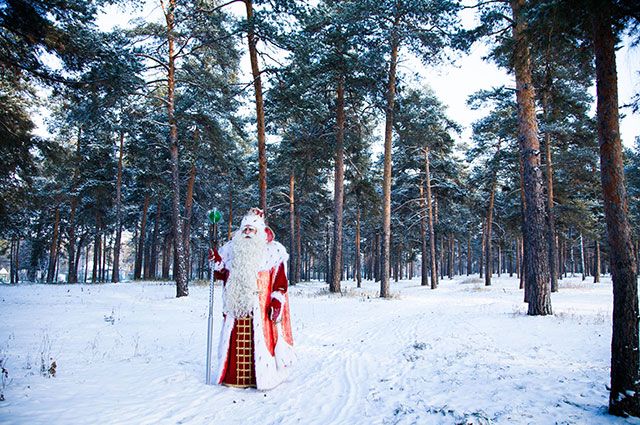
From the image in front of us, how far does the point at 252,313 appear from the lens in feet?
15.7

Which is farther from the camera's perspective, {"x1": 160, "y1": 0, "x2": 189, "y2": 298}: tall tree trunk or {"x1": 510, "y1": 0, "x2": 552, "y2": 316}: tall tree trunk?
{"x1": 160, "y1": 0, "x2": 189, "y2": 298}: tall tree trunk

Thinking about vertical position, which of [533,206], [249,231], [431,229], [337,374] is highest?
[431,229]

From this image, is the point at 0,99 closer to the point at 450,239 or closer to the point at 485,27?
the point at 485,27

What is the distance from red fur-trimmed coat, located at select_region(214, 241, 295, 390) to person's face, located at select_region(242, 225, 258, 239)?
0.92 ft

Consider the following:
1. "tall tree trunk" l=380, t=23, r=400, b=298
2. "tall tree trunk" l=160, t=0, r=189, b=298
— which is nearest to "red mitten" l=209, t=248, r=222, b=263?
"tall tree trunk" l=160, t=0, r=189, b=298

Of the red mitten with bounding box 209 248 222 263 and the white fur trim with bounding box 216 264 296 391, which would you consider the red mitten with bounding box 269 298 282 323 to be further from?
the red mitten with bounding box 209 248 222 263

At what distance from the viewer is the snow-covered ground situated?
3629 millimetres

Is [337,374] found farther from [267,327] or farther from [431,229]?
[431,229]

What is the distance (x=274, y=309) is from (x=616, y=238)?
13.8 feet

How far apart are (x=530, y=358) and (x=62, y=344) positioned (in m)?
8.55

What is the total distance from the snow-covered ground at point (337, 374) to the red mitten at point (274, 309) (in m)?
0.93

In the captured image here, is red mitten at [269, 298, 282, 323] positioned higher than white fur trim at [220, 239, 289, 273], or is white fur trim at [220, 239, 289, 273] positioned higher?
white fur trim at [220, 239, 289, 273]

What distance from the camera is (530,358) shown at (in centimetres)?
557

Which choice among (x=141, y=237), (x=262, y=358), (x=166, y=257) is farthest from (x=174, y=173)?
(x=166, y=257)
